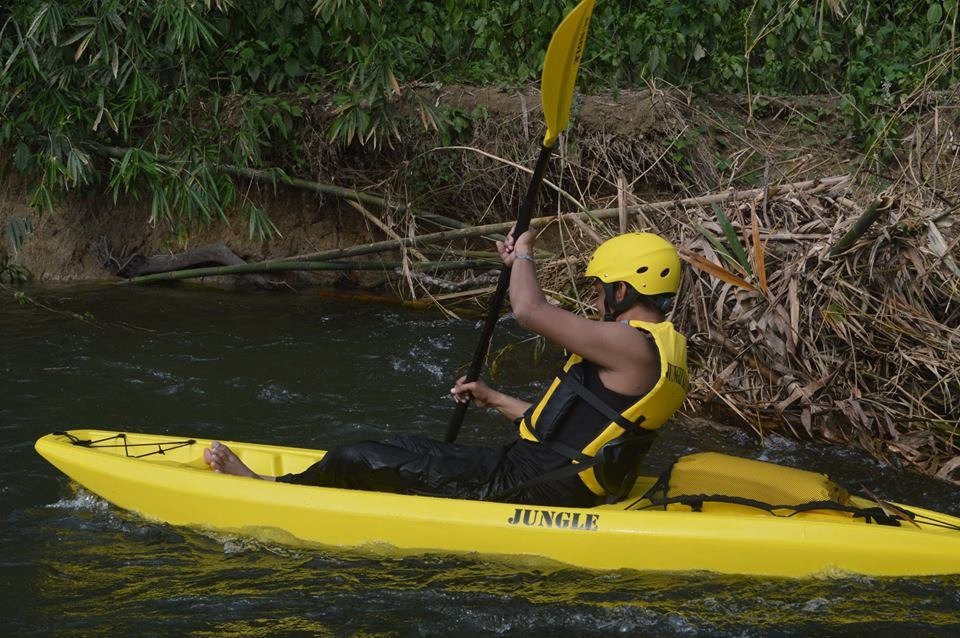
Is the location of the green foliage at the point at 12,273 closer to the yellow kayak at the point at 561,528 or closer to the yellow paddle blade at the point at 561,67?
the yellow kayak at the point at 561,528

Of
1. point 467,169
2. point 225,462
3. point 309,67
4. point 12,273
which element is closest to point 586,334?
point 225,462

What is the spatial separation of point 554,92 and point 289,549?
6.61 feet

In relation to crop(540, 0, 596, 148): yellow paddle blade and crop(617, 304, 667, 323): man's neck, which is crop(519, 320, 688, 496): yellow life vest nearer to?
crop(617, 304, 667, 323): man's neck

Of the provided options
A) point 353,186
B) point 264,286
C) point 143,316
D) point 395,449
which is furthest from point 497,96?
point 395,449

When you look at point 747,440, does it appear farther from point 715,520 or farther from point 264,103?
point 264,103

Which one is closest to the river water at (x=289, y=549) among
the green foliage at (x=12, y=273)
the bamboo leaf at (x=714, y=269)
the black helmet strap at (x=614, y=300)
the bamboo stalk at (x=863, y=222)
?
the green foliage at (x=12, y=273)

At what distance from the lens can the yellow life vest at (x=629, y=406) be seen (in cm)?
360

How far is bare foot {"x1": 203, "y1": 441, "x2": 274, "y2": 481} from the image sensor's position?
433 cm

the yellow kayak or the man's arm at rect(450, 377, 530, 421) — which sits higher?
the man's arm at rect(450, 377, 530, 421)

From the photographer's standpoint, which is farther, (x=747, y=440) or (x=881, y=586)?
(x=747, y=440)

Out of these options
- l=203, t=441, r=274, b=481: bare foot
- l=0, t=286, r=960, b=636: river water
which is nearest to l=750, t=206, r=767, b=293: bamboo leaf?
l=0, t=286, r=960, b=636: river water

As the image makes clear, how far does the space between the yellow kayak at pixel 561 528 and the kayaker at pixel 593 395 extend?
0.11 meters

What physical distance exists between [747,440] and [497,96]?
12.8 ft

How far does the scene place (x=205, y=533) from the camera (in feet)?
13.5
